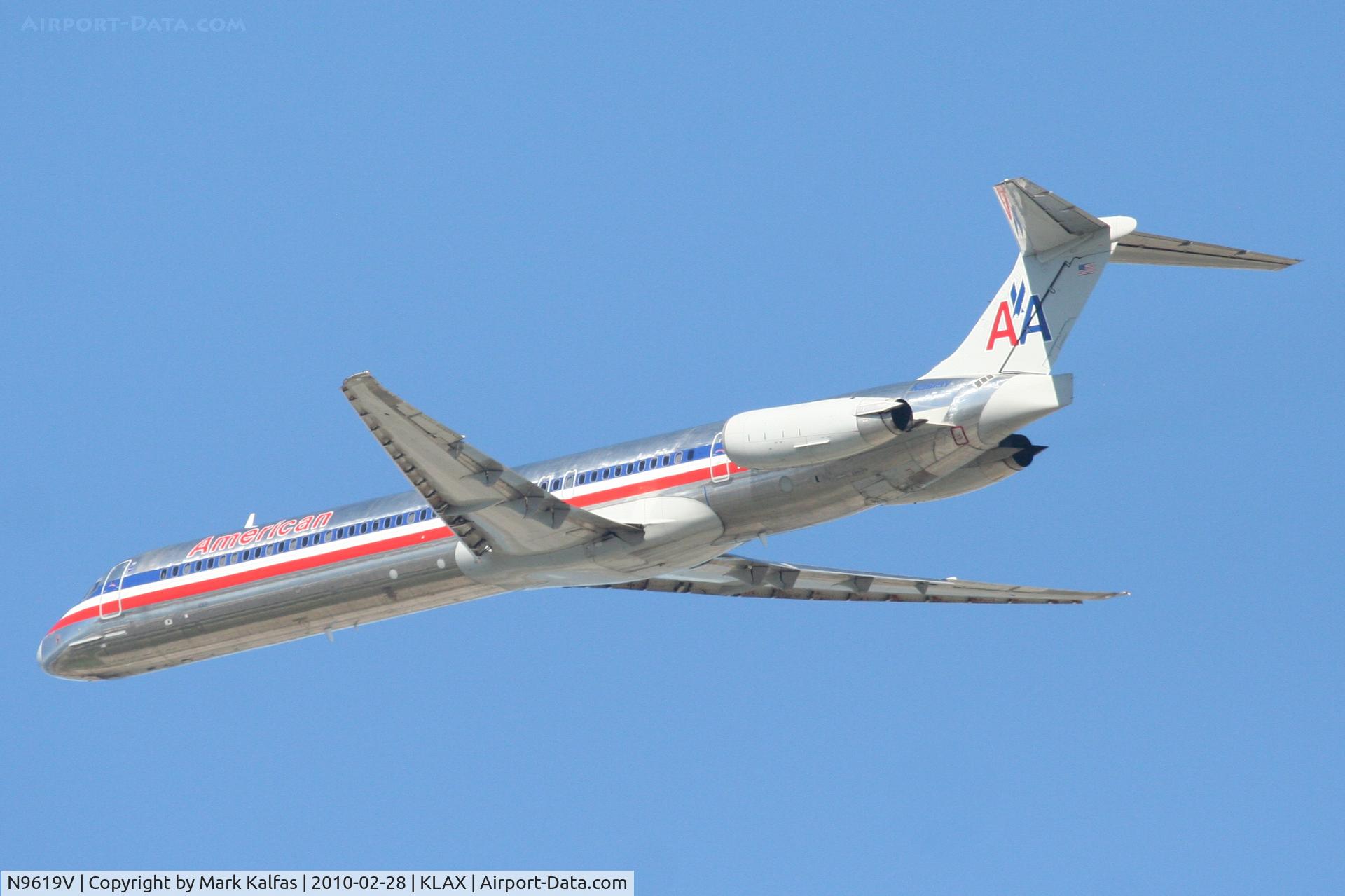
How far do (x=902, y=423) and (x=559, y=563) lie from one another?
693 centimetres

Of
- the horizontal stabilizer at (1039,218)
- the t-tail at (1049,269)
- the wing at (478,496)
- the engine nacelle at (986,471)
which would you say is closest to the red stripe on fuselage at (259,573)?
the wing at (478,496)

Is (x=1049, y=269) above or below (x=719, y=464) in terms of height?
above

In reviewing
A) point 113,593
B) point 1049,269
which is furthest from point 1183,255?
point 113,593

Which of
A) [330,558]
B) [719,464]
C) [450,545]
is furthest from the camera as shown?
[330,558]

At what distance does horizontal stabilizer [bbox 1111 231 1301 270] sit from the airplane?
4cm

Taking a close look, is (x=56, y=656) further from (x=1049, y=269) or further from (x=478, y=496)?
(x=1049, y=269)

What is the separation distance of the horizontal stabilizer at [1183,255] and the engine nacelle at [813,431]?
4.45 metres

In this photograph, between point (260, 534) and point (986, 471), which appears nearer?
point (986, 471)

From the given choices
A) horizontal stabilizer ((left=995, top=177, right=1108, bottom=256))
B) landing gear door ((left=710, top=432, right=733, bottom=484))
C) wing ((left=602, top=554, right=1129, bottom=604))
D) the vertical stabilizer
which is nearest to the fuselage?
landing gear door ((left=710, top=432, right=733, bottom=484))

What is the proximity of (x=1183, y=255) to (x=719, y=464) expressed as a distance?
26.1 feet

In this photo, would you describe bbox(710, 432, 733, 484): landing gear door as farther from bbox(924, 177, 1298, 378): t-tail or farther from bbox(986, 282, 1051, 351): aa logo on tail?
bbox(986, 282, 1051, 351): aa logo on tail

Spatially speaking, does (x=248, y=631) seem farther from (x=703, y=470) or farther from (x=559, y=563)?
(x=703, y=470)

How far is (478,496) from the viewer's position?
29953 mm

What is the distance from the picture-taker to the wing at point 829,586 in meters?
35.5
